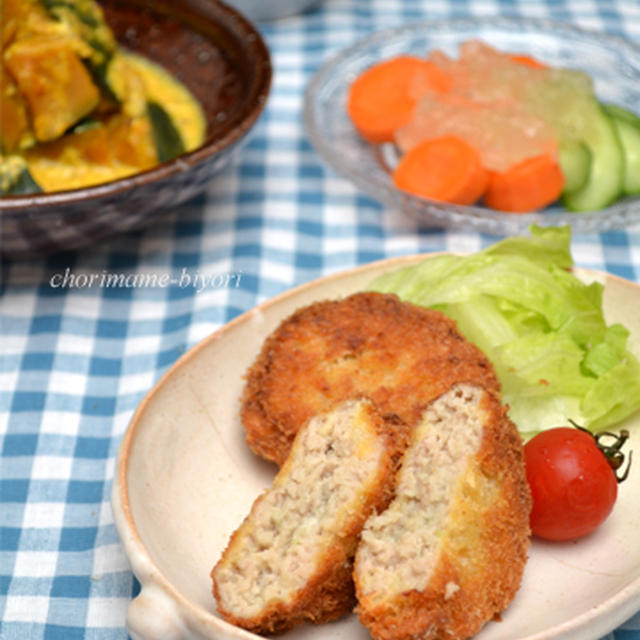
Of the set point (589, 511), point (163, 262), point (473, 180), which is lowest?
point (163, 262)

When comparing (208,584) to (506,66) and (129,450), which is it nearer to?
(129,450)

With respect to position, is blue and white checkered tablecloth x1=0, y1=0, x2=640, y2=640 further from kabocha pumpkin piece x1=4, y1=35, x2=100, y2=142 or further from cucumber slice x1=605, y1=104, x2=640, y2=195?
kabocha pumpkin piece x1=4, y1=35, x2=100, y2=142

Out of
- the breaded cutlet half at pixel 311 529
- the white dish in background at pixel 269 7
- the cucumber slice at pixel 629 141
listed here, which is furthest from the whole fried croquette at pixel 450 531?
the white dish in background at pixel 269 7

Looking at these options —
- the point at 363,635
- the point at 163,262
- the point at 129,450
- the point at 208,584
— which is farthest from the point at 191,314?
the point at 363,635

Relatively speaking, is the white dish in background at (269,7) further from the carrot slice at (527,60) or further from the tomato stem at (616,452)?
the tomato stem at (616,452)

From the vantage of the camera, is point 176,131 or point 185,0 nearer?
point 176,131

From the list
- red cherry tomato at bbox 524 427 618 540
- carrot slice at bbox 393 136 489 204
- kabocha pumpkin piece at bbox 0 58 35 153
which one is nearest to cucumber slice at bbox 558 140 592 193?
carrot slice at bbox 393 136 489 204
